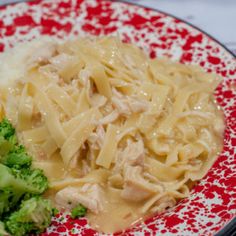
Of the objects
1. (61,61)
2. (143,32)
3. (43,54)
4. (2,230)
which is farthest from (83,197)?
(143,32)

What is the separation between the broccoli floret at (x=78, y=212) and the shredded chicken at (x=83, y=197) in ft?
0.11

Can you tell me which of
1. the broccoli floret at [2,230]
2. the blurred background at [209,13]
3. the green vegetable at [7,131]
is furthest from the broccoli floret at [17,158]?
the blurred background at [209,13]

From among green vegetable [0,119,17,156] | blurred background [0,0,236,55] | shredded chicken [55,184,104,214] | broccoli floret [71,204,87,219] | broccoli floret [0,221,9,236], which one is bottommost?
broccoli floret [71,204,87,219]

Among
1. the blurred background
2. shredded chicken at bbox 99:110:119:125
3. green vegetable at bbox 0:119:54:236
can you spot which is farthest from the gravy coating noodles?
the blurred background

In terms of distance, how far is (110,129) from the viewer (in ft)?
13.6

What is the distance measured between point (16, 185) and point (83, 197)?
0.59 m

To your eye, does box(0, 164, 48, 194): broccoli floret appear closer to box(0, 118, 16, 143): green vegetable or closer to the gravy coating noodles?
the gravy coating noodles

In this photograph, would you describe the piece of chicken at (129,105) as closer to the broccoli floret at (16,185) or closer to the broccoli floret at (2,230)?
the broccoli floret at (16,185)

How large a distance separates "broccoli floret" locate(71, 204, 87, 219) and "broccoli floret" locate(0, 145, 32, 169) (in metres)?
0.55

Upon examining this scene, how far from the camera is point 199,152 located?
4.29 m

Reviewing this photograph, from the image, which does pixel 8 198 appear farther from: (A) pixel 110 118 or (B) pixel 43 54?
(B) pixel 43 54

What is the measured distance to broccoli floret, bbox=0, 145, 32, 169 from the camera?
388cm

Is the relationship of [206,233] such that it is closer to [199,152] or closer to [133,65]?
[199,152]

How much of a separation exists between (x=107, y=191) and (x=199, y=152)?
90 cm
